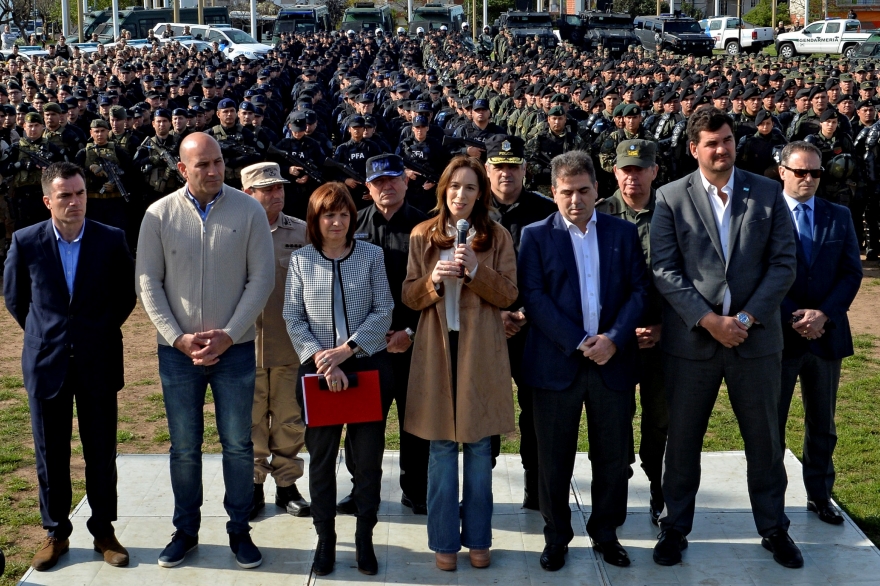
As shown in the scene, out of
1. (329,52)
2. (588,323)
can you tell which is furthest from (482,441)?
(329,52)

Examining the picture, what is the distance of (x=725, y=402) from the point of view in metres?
7.66

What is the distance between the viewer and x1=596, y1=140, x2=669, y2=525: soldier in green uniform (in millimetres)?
5156

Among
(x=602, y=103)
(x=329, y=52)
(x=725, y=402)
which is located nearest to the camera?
(x=725, y=402)

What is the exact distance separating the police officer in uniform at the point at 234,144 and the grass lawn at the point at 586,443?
3.74m

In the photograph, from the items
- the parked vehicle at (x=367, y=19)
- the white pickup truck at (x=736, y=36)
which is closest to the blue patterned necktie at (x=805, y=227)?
the parked vehicle at (x=367, y=19)

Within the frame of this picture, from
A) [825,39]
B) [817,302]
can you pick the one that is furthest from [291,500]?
[825,39]

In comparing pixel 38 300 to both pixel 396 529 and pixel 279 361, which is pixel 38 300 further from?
pixel 396 529

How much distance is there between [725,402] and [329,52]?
29472mm

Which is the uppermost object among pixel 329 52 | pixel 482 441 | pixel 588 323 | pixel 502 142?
pixel 329 52

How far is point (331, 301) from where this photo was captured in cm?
482

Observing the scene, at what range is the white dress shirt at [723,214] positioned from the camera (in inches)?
187

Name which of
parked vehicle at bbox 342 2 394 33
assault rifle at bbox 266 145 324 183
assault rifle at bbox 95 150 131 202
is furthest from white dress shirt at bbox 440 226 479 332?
parked vehicle at bbox 342 2 394 33

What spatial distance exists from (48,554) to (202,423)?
90 centimetres

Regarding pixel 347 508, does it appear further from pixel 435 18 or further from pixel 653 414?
pixel 435 18
